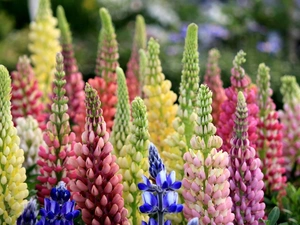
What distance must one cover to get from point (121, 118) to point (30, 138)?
65 cm

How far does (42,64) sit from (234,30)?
3.87 meters

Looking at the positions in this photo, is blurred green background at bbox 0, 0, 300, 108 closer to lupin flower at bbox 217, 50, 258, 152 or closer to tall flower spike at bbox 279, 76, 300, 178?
tall flower spike at bbox 279, 76, 300, 178

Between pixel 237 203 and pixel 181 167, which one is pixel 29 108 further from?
pixel 237 203

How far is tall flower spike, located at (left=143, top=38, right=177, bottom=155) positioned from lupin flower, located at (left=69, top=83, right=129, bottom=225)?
42 cm

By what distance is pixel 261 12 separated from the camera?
6.92m

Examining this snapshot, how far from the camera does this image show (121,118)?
1.86 metres

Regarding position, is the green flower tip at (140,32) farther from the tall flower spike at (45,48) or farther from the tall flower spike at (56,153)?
the tall flower spike at (56,153)

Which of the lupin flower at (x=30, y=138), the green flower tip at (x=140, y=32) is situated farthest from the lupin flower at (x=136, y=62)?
the lupin flower at (x=30, y=138)

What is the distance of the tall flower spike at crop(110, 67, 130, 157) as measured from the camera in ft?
5.93

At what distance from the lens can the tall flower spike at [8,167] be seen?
1.67m

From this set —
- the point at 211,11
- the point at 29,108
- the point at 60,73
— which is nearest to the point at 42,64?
the point at 29,108

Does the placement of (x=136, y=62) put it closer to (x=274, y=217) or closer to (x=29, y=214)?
(x=274, y=217)

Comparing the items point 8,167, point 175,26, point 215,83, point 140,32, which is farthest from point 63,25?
point 175,26

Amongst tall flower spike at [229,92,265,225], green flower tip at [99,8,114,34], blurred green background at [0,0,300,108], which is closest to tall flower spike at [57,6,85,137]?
green flower tip at [99,8,114,34]
